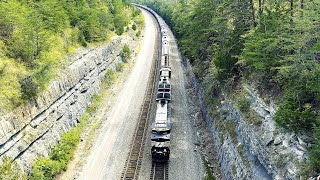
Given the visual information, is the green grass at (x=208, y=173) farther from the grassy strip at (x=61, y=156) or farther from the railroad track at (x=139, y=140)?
the grassy strip at (x=61, y=156)

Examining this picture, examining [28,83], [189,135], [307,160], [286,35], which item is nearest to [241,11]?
[286,35]

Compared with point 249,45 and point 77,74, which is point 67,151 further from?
point 249,45

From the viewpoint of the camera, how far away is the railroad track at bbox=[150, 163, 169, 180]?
936 inches

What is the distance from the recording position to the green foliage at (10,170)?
19.1 m

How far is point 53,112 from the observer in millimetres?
28156

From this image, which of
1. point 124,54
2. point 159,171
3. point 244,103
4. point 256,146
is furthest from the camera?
point 124,54

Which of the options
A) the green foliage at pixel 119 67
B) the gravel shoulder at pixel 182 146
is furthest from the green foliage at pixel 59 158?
the green foliage at pixel 119 67

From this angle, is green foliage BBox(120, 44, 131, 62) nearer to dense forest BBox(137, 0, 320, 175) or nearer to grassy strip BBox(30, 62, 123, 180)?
grassy strip BBox(30, 62, 123, 180)

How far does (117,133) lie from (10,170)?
12.5m

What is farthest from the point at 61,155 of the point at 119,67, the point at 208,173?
the point at 119,67

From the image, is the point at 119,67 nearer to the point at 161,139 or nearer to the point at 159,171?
the point at 161,139

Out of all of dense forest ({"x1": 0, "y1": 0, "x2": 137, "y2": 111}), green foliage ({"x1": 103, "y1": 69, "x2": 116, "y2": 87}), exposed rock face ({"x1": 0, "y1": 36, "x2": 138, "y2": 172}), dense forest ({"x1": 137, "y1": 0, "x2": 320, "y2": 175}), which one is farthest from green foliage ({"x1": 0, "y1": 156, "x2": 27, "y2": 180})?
green foliage ({"x1": 103, "y1": 69, "x2": 116, "y2": 87})

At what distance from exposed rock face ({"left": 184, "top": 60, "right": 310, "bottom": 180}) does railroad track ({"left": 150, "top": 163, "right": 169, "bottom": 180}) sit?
4754 millimetres

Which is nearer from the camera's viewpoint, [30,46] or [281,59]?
[281,59]
